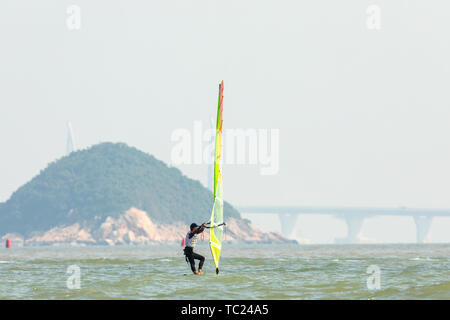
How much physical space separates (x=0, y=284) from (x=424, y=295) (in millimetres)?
13966

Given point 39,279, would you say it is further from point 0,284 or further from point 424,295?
→ point 424,295

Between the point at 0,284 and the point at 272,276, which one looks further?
the point at 272,276

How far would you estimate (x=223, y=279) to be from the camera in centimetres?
3131

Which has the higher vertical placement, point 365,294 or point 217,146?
point 217,146
